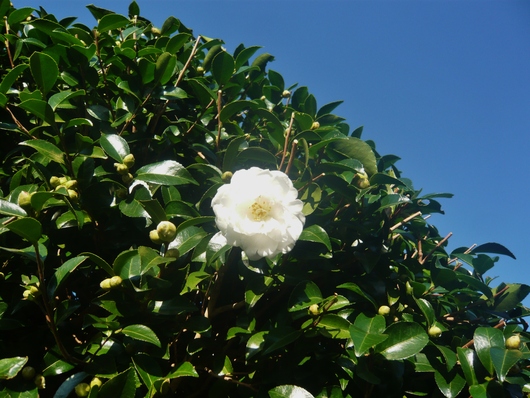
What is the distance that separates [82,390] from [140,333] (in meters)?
0.20

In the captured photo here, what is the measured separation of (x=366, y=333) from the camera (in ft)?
3.33

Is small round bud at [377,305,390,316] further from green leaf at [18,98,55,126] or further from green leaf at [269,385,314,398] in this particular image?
green leaf at [18,98,55,126]

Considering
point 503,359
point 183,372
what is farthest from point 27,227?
point 503,359

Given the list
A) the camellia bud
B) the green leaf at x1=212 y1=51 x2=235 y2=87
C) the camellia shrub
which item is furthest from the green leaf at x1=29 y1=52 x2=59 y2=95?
the camellia bud

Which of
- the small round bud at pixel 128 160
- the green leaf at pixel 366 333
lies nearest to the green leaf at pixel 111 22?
the small round bud at pixel 128 160

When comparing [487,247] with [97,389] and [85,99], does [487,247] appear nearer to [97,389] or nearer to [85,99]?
[97,389]

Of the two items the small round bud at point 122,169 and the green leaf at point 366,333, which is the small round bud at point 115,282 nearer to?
the small round bud at point 122,169

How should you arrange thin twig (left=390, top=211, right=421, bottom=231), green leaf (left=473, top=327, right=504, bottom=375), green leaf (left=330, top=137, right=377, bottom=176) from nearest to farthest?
green leaf (left=473, top=327, right=504, bottom=375)
green leaf (left=330, top=137, right=377, bottom=176)
thin twig (left=390, top=211, right=421, bottom=231)

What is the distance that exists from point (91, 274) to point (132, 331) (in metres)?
0.41

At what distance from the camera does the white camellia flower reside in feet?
3.22

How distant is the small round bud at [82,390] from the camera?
1006 millimetres

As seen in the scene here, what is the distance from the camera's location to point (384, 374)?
111 cm

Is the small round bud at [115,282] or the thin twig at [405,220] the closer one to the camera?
the small round bud at [115,282]

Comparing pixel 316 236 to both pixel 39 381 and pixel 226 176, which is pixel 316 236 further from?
pixel 39 381
